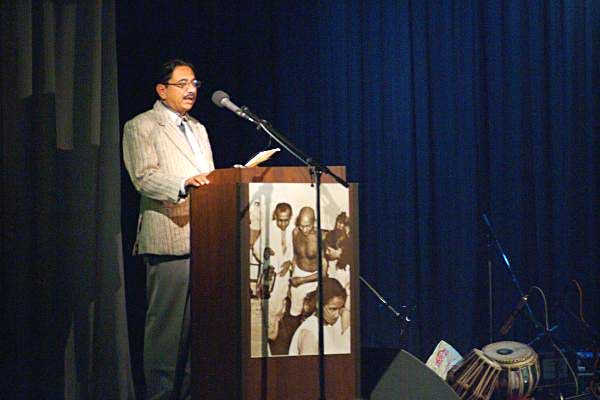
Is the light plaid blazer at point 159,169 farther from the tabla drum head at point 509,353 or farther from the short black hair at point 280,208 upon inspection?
the tabla drum head at point 509,353

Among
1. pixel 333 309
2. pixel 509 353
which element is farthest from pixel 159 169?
pixel 509 353

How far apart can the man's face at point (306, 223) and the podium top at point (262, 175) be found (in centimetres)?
14

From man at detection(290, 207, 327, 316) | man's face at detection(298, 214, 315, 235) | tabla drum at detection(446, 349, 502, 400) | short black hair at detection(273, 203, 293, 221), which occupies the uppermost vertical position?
short black hair at detection(273, 203, 293, 221)

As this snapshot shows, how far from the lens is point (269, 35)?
5.34m

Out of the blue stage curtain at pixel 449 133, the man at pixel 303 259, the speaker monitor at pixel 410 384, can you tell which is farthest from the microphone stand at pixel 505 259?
the man at pixel 303 259

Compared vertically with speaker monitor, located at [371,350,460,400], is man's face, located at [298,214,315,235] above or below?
above

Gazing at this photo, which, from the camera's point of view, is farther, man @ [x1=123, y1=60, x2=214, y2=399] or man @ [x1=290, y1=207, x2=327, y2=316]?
man @ [x1=123, y1=60, x2=214, y2=399]

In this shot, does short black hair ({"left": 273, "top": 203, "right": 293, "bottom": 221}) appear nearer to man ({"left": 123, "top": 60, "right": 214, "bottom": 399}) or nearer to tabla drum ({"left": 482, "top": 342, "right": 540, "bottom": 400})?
man ({"left": 123, "top": 60, "right": 214, "bottom": 399})

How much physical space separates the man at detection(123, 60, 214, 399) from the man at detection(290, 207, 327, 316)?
0.76 metres

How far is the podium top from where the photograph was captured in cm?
302

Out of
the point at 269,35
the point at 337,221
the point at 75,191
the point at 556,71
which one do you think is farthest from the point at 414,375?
the point at 556,71

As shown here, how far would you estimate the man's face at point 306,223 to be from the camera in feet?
10.1

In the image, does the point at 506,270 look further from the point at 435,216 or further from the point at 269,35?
the point at 269,35

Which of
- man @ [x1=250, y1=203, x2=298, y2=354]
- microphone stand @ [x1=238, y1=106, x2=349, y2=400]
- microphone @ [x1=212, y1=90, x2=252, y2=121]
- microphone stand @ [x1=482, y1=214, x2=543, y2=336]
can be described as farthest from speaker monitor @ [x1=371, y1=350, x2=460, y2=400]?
microphone stand @ [x1=482, y1=214, x2=543, y2=336]
